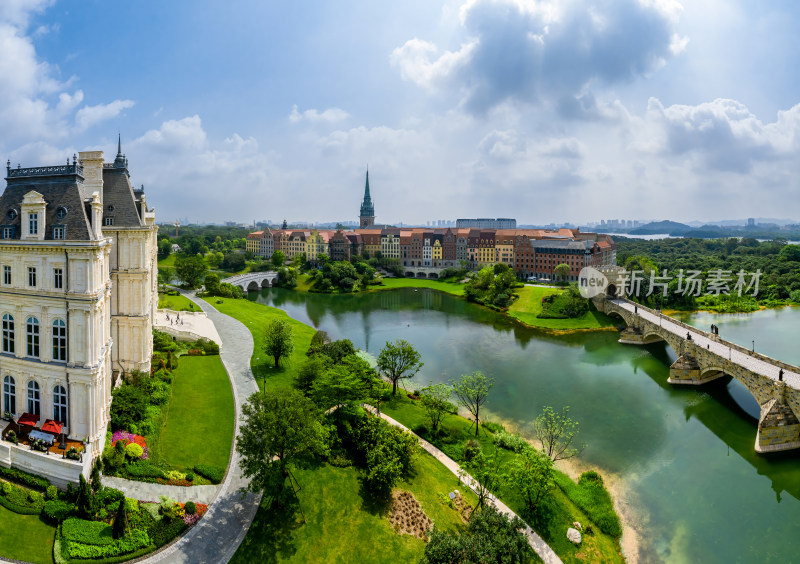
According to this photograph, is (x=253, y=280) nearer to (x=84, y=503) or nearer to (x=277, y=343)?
(x=277, y=343)

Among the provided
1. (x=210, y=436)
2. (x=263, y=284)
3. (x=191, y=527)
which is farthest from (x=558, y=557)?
(x=263, y=284)

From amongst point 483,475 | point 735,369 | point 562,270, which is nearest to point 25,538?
point 483,475

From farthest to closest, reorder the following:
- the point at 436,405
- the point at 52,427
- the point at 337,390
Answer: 1. the point at 436,405
2. the point at 337,390
3. the point at 52,427

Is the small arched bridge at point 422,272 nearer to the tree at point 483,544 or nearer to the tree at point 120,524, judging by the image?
the tree at point 483,544

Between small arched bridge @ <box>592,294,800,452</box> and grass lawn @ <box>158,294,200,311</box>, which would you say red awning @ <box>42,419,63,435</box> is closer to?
grass lawn @ <box>158,294,200,311</box>

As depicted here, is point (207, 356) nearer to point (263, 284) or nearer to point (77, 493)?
point (77, 493)

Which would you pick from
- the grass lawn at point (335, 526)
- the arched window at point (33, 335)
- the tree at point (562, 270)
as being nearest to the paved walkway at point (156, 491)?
the grass lawn at point (335, 526)
